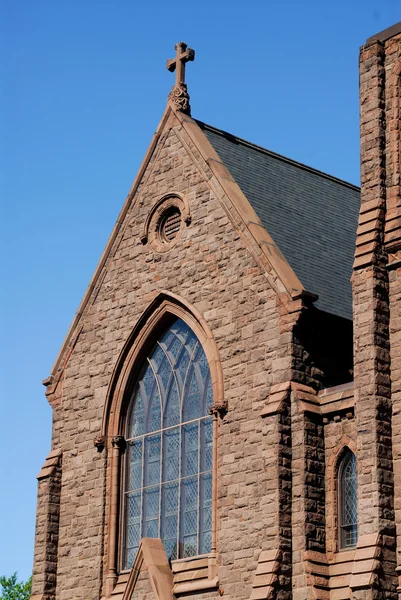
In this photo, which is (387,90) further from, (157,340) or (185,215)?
(157,340)

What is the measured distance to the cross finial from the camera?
29.9m

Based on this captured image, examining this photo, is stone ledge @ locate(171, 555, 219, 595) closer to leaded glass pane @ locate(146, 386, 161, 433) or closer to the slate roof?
leaded glass pane @ locate(146, 386, 161, 433)

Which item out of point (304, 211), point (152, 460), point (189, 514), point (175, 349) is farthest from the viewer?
point (304, 211)

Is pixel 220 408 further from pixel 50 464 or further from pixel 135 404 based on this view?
pixel 50 464

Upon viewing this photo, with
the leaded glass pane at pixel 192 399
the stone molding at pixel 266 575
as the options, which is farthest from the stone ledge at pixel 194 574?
the leaded glass pane at pixel 192 399

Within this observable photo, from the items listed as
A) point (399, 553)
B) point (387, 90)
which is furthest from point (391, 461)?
point (387, 90)

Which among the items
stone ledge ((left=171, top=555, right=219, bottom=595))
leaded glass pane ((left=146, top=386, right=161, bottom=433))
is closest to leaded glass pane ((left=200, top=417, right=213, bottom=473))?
leaded glass pane ((left=146, top=386, right=161, bottom=433))

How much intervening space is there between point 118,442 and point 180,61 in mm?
8758

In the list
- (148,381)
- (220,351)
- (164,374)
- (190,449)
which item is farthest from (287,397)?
(148,381)

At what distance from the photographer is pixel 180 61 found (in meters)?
30.3

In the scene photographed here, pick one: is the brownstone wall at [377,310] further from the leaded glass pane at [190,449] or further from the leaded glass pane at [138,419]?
the leaded glass pane at [138,419]

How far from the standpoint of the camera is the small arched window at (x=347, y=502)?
23469 millimetres

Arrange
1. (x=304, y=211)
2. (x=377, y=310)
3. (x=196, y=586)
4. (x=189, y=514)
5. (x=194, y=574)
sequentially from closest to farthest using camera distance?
1. (x=377, y=310)
2. (x=196, y=586)
3. (x=194, y=574)
4. (x=189, y=514)
5. (x=304, y=211)

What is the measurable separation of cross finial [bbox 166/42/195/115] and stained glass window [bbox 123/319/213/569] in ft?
16.8
